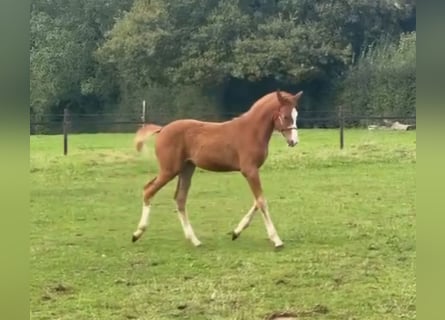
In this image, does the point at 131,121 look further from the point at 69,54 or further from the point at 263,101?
Result: the point at 263,101

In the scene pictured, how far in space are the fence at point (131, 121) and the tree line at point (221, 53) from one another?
0.02 m

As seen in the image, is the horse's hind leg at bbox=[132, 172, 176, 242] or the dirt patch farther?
the horse's hind leg at bbox=[132, 172, 176, 242]

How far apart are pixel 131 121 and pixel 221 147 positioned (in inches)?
14.4

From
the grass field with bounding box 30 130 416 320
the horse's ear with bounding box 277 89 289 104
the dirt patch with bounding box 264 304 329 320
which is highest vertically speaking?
the horse's ear with bounding box 277 89 289 104

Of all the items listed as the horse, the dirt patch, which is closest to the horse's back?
the horse

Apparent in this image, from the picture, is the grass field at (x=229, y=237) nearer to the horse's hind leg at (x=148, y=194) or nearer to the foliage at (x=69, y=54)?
the horse's hind leg at (x=148, y=194)

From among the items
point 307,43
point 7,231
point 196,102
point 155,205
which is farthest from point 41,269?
point 307,43

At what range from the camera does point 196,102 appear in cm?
428

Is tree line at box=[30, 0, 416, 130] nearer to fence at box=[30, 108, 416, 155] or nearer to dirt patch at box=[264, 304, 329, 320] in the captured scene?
fence at box=[30, 108, 416, 155]

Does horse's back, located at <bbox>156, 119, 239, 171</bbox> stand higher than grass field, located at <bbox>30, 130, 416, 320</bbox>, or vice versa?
horse's back, located at <bbox>156, 119, 239, 171</bbox>

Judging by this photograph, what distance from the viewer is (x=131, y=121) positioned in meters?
4.33

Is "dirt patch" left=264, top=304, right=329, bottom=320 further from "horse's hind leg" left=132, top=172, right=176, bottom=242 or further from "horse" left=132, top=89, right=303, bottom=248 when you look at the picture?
"horse's hind leg" left=132, top=172, right=176, bottom=242

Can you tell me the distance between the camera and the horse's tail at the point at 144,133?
14.1 ft

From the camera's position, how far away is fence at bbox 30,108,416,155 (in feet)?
14.0
